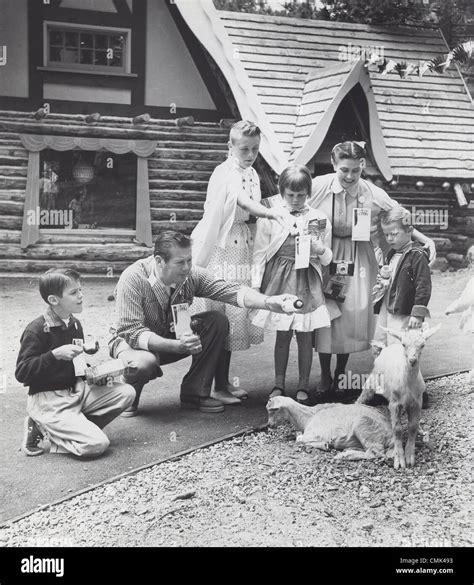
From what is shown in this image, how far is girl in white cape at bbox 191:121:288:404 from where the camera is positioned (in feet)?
A: 13.6

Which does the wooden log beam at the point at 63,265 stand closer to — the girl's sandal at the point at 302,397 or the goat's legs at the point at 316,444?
the girl's sandal at the point at 302,397

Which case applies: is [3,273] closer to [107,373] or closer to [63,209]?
[63,209]

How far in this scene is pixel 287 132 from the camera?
4984 mm

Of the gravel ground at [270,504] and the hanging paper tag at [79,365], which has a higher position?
the hanging paper tag at [79,365]


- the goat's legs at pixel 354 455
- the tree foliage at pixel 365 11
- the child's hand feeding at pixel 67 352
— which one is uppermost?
the tree foliage at pixel 365 11

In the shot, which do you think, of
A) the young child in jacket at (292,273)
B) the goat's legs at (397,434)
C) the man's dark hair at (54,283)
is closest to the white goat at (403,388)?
the goat's legs at (397,434)

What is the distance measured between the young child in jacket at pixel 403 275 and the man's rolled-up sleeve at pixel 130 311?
1.44 metres

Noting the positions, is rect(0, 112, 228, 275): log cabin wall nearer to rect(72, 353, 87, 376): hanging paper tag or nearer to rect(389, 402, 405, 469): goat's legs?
rect(72, 353, 87, 376): hanging paper tag

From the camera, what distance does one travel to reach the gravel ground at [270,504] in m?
2.75

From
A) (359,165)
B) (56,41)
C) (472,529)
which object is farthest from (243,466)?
(56,41)

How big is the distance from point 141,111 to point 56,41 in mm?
689

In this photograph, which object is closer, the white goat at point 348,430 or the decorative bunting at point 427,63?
the white goat at point 348,430

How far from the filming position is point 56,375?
11.2 ft

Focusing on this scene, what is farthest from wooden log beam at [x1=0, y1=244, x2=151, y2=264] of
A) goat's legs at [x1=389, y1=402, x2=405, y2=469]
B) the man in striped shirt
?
goat's legs at [x1=389, y1=402, x2=405, y2=469]
